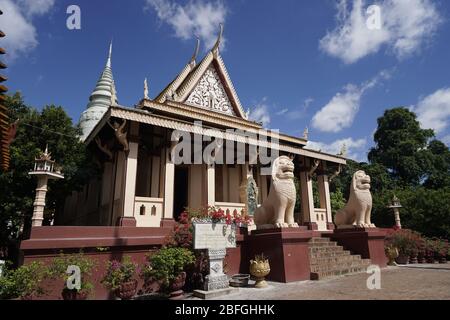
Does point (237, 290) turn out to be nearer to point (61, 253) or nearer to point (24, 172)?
point (61, 253)

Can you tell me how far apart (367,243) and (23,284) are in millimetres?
8166

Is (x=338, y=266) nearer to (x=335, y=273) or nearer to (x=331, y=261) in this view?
(x=331, y=261)

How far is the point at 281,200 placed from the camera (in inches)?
275

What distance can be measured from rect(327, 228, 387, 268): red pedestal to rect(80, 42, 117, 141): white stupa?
15494mm

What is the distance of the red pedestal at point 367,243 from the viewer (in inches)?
332

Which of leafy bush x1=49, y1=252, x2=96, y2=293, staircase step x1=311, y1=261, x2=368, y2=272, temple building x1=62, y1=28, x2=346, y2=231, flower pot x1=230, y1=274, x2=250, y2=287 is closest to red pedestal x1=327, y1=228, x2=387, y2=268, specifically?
staircase step x1=311, y1=261, x2=368, y2=272

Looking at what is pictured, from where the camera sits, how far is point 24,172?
8.88 metres

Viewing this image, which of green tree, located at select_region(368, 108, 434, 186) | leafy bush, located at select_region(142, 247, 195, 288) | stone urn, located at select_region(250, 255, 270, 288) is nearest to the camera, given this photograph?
leafy bush, located at select_region(142, 247, 195, 288)

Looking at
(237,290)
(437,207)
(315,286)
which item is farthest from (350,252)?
(437,207)

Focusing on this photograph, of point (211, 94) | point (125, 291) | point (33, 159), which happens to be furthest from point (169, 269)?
point (211, 94)

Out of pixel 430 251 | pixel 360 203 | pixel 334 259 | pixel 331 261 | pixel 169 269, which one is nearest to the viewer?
pixel 169 269

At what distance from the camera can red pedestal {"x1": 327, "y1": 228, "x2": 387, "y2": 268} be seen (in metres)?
8.45

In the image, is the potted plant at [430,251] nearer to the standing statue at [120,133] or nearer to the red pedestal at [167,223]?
the red pedestal at [167,223]

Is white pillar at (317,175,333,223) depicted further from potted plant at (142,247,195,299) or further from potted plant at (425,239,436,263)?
potted plant at (142,247,195,299)
